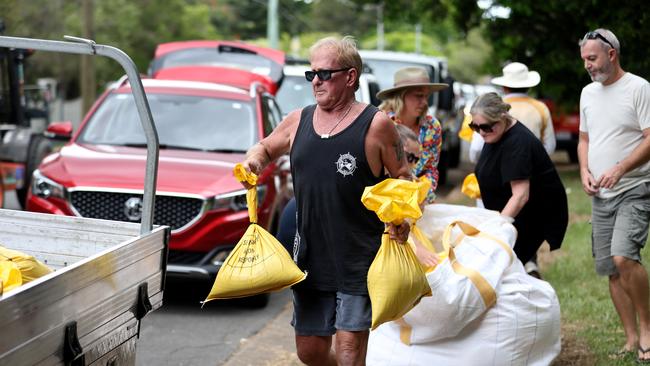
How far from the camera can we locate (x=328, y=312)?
489 cm

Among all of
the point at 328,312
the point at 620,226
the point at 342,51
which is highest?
the point at 342,51

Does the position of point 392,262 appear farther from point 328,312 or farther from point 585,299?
point 585,299

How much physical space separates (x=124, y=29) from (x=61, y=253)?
45.1m

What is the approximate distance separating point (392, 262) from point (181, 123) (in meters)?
5.19

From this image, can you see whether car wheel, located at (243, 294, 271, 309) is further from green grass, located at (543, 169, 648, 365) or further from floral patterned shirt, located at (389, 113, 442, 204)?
green grass, located at (543, 169, 648, 365)

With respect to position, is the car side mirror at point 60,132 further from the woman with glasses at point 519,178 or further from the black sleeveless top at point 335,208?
the black sleeveless top at point 335,208

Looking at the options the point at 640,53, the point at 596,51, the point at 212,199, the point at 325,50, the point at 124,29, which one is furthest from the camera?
the point at 124,29

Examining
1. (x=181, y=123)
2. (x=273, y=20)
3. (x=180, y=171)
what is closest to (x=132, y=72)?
(x=180, y=171)

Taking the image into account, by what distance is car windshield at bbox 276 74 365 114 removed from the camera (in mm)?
12984

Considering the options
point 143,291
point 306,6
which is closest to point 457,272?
point 143,291

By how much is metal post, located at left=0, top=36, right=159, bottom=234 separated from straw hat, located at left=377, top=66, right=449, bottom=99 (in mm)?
2930

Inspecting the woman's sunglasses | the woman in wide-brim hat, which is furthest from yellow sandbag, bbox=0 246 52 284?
the woman in wide-brim hat

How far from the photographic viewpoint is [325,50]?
15.6 feet

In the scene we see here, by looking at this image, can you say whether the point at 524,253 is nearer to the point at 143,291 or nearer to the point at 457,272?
the point at 457,272
